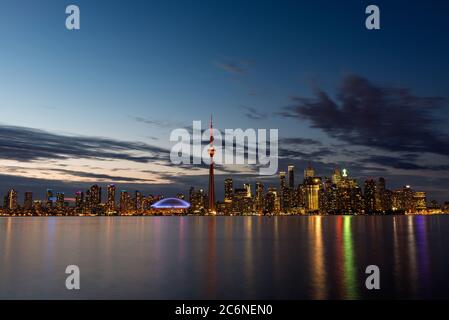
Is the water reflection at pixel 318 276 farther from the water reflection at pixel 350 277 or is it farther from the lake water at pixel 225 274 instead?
the water reflection at pixel 350 277

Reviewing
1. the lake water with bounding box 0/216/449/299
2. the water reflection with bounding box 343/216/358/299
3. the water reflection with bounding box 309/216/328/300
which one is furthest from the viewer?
the lake water with bounding box 0/216/449/299

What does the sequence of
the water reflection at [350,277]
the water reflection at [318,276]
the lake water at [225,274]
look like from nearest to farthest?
the water reflection at [350,277] → the water reflection at [318,276] → the lake water at [225,274]

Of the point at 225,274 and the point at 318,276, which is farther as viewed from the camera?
the point at 225,274

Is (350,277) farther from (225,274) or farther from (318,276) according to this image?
(225,274)

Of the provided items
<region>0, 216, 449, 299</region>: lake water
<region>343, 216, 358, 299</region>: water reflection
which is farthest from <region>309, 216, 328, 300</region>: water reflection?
<region>343, 216, 358, 299</region>: water reflection

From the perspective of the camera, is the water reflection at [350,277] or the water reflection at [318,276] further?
the water reflection at [318,276]

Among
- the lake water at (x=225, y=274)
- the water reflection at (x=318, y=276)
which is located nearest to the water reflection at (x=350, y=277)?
the lake water at (x=225, y=274)

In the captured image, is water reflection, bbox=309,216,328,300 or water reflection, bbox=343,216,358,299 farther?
water reflection, bbox=309,216,328,300

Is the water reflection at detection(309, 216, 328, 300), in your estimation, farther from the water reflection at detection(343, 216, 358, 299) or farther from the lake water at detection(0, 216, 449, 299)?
the water reflection at detection(343, 216, 358, 299)

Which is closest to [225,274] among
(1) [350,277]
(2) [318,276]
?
(2) [318,276]

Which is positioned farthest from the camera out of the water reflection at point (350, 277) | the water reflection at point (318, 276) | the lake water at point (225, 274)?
the lake water at point (225, 274)

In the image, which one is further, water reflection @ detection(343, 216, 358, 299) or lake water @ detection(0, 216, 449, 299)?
lake water @ detection(0, 216, 449, 299)

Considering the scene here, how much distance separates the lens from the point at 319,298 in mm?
31750

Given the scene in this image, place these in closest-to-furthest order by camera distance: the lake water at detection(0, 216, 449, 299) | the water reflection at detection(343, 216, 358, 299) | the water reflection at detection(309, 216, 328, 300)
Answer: the water reflection at detection(343, 216, 358, 299), the water reflection at detection(309, 216, 328, 300), the lake water at detection(0, 216, 449, 299)
